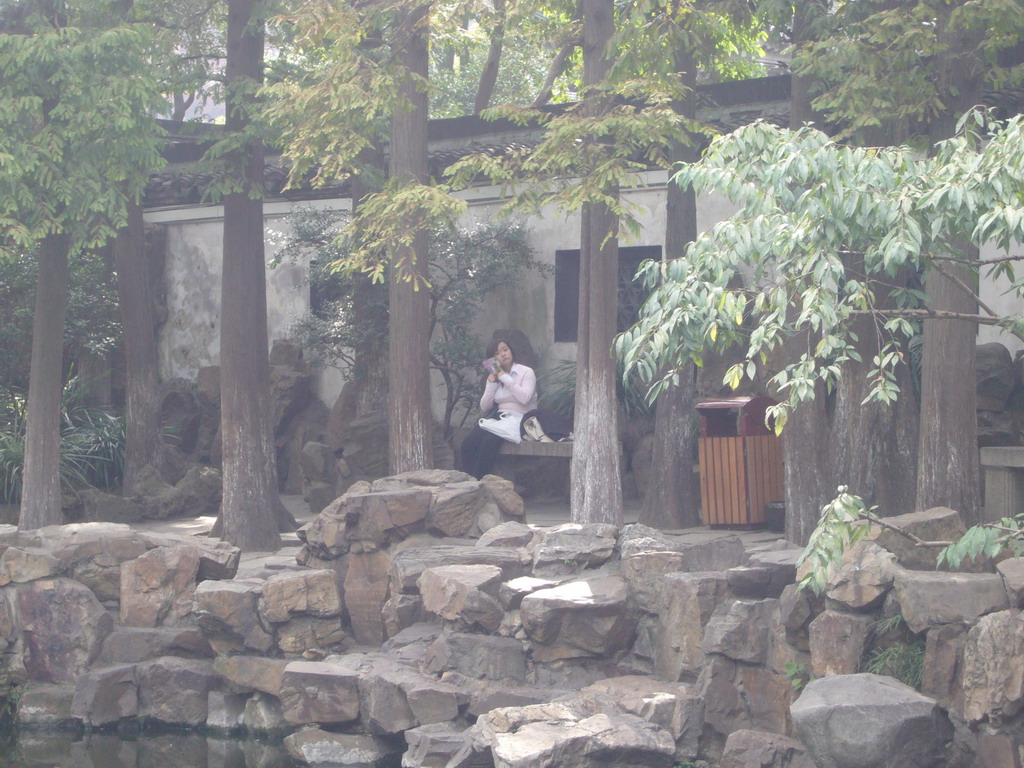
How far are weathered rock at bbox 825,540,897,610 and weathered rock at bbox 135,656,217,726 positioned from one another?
14.4ft

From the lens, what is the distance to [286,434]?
14.8 metres

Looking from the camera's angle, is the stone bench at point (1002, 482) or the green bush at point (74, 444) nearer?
the stone bench at point (1002, 482)

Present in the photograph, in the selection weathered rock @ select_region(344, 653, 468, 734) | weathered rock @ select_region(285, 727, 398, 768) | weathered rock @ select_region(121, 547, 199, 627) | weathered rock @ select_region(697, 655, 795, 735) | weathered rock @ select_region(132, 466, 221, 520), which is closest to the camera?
weathered rock @ select_region(697, 655, 795, 735)

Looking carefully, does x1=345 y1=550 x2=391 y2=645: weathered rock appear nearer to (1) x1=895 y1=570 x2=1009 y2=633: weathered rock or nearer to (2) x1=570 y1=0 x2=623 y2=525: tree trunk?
(2) x1=570 y1=0 x2=623 y2=525: tree trunk

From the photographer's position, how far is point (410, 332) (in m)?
10.3

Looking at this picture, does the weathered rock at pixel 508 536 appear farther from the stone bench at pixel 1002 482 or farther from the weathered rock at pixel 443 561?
the stone bench at pixel 1002 482

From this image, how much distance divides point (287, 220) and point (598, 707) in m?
9.12

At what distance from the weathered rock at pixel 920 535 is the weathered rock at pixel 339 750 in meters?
3.25

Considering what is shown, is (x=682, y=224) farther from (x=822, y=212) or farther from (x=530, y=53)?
(x=530, y=53)

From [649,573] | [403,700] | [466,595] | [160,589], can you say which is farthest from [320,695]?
[649,573]

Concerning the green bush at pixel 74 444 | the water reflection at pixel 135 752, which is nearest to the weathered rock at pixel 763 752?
the water reflection at pixel 135 752

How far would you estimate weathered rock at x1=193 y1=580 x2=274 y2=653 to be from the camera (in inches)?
324

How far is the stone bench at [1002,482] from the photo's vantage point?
8930 mm

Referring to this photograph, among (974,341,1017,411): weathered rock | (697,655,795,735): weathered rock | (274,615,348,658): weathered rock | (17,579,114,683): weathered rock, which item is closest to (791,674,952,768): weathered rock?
(697,655,795,735): weathered rock
